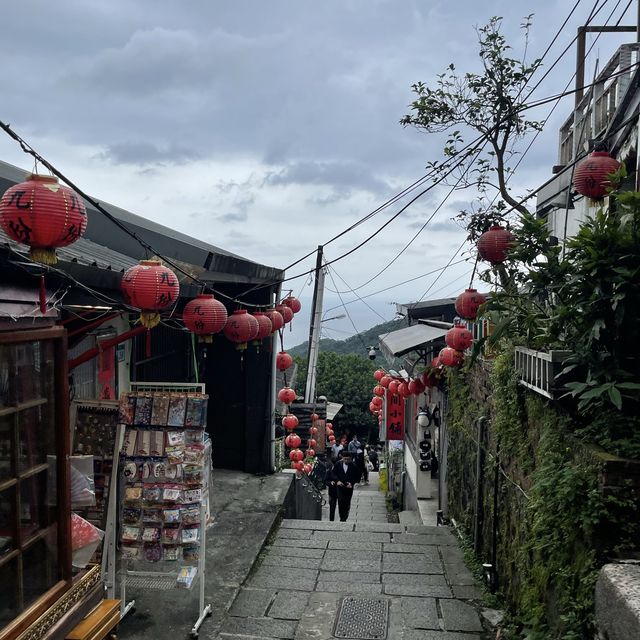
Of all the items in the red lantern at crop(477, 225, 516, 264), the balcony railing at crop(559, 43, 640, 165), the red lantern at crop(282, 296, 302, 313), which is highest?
the balcony railing at crop(559, 43, 640, 165)

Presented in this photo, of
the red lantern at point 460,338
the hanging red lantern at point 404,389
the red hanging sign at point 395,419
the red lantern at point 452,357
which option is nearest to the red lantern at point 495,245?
the red lantern at point 460,338

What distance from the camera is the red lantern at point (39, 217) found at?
14.4ft

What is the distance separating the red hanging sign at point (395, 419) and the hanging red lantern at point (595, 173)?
54.4ft

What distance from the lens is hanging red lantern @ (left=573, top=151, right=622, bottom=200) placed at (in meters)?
6.73

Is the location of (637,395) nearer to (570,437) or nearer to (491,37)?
(570,437)

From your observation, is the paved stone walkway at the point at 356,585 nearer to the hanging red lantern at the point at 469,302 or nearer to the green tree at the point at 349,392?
the hanging red lantern at the point at 469,302

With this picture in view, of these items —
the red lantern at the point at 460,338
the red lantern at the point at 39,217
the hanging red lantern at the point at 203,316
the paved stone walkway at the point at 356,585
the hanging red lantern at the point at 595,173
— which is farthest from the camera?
the red lantern at the point at 460,338

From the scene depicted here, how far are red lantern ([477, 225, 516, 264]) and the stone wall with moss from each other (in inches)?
52.8

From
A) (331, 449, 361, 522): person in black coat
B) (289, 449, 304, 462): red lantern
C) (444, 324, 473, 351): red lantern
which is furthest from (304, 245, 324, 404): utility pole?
(444, 324, 473, 351): red lantern

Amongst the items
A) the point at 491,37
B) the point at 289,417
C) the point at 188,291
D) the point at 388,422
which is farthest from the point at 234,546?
the point at 388,422

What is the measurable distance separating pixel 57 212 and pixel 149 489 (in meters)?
3.63

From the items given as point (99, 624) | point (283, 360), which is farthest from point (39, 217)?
point (283, 360)

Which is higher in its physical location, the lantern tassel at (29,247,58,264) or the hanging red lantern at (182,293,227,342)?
the lantern tassel at (29,247,58,264)

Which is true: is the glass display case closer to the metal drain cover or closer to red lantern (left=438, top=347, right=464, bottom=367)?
the metal drain cover
